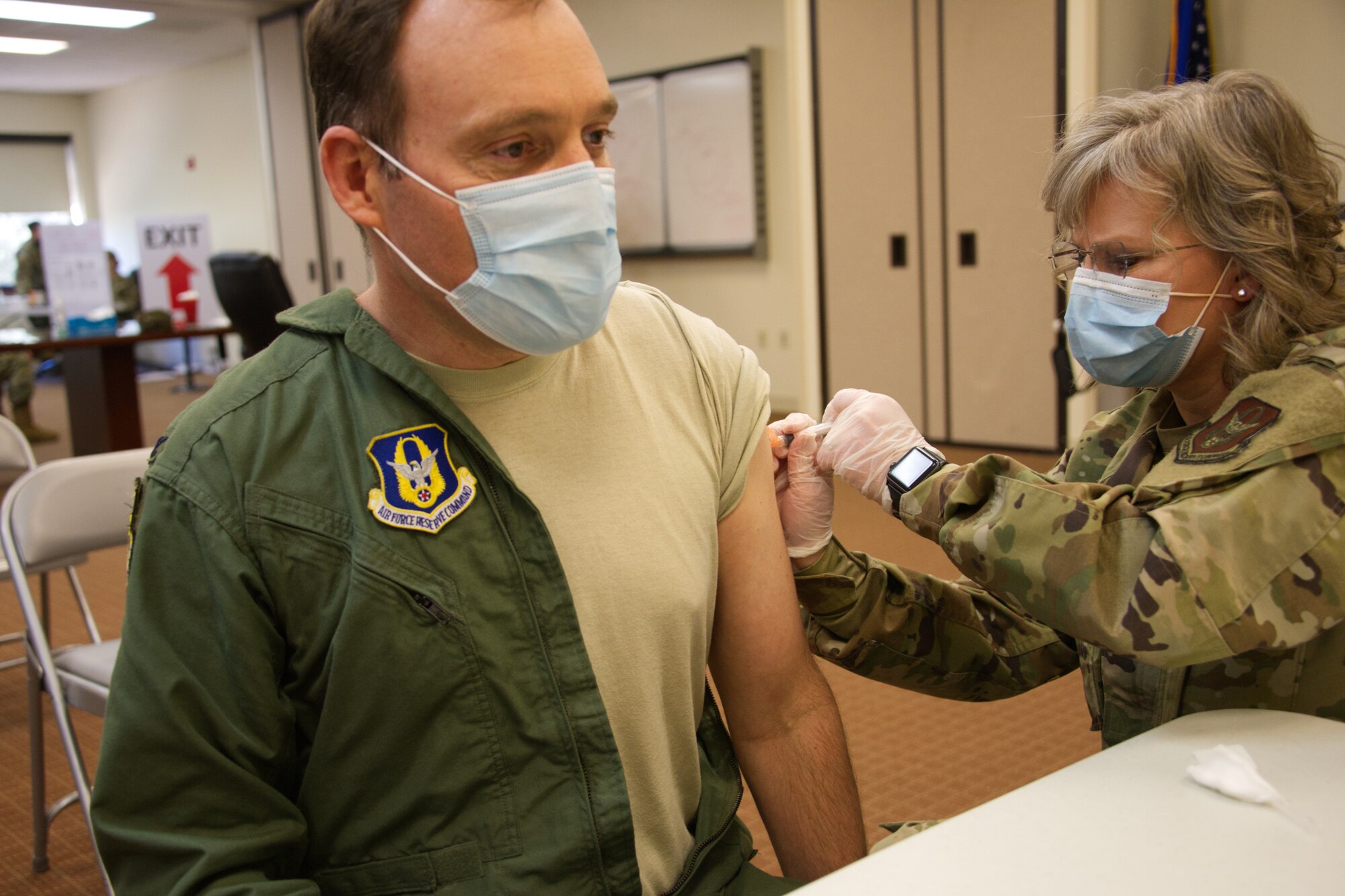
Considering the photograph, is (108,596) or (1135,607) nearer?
(1135,607)

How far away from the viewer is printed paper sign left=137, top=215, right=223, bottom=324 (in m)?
6.61

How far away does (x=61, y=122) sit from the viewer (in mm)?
13055

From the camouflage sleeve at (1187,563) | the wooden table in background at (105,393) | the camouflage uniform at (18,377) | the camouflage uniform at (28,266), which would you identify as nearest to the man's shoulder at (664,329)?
the camouflage sleeve at (1187,563)

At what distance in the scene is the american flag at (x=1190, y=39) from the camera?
4027 mm

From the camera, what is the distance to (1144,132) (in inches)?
47.7

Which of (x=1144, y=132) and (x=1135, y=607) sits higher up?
(x=1144, y=132)

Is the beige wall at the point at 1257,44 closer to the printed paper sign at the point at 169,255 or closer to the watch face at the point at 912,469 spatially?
the watch face at the point at 912,469

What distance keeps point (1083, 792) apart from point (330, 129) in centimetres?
88

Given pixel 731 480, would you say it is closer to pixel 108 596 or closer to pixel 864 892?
pixel 864 892

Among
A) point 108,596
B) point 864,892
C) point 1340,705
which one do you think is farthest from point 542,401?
point 108,596

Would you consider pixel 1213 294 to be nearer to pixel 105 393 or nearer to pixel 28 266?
pixel 105 393

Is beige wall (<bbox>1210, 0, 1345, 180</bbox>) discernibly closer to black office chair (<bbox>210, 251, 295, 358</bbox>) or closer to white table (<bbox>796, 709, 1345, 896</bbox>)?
white table (<bbox>796, 709, 1345, 896</bbox>)

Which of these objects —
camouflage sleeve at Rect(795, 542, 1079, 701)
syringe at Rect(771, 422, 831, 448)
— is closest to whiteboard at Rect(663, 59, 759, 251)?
syringe at Rect(771, 422, 831, 448)

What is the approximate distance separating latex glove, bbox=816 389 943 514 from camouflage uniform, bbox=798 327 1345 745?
0.30ft
